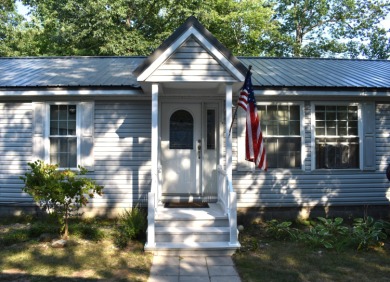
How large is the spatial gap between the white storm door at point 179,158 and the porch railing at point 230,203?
3.85 ft

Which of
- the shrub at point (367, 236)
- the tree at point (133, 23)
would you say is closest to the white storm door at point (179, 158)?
the shrub at point (367, 236)

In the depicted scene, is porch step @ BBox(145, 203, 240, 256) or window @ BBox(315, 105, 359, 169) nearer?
porch step @ BBox(145, 203, 240, 256)

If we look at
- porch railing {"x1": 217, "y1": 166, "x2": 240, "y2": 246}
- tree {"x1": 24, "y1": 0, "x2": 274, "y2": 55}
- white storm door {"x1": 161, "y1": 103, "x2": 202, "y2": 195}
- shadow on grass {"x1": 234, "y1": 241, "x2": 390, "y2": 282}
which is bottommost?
shadow on grass {"x1": 234, "y1": 241, "x2": 390, "y2": 282}

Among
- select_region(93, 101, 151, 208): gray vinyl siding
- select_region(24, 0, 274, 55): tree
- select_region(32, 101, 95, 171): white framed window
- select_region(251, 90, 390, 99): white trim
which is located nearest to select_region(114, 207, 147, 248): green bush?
select_region(93, 101, 151, 208): gray vinyl siding

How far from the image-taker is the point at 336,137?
8844mm

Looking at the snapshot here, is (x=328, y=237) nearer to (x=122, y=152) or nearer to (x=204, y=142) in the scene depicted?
(x=204, y=142)

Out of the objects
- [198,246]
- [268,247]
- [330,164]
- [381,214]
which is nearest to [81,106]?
[198,246]

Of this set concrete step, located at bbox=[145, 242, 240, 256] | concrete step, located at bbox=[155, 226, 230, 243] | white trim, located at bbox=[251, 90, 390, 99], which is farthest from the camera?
white trim, located at bbox=[251, 90, 390, 99]

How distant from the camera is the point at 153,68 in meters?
6.82

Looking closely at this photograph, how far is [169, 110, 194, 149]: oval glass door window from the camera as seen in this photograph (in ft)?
28.7

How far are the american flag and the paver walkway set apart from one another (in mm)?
1831

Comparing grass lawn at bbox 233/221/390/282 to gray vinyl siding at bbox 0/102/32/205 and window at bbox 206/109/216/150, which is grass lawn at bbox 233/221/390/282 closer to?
window at bbox 206/109/216/150

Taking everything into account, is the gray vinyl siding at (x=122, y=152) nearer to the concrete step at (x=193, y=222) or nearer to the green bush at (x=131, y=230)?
the green bush at (x=131, y=230)

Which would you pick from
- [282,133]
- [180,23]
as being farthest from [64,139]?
[180,23]
